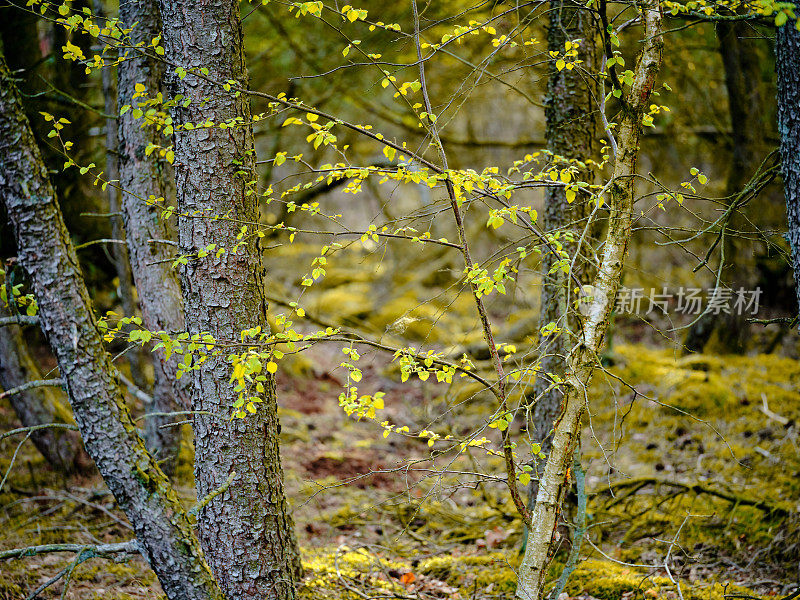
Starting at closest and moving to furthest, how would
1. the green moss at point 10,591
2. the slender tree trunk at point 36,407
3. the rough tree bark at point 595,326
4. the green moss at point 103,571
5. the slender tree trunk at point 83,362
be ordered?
the slender tree trunk at point 83,362, the rough tree bark at point 595,326, the green moss at point 10,591, the green moss at point 103,571, the slender tree trunk at point 36,407

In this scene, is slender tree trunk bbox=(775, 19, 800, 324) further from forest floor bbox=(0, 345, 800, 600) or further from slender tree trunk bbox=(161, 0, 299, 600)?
slender tree trunk bbox=(161, 0, 299, 600)

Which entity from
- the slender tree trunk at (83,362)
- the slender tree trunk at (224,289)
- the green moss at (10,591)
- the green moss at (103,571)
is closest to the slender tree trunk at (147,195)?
the green moss at (103,571)

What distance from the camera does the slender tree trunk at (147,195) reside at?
165 inches

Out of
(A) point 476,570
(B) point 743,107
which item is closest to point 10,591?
(A) point 476,570

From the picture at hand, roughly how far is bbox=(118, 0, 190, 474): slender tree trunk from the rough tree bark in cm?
279

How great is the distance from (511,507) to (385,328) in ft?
6.22

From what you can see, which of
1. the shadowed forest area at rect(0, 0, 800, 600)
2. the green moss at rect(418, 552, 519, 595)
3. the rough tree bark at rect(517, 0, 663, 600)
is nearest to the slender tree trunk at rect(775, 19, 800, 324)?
the shadowed forest area at rect(0, 0, 800, 600)

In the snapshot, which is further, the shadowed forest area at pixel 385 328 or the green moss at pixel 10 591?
the green moss at pixel 10 591

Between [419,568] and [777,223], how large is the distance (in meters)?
6.24

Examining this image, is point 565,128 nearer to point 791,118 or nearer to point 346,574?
point 791,118

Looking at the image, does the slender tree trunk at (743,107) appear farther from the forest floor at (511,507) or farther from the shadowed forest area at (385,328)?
the forest floor at (511,507)

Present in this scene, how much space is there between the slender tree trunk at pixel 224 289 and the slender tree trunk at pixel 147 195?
142 centimetres

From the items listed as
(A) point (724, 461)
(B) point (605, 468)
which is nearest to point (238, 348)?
(B) point (605, 468)

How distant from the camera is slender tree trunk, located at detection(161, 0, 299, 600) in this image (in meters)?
2.86
